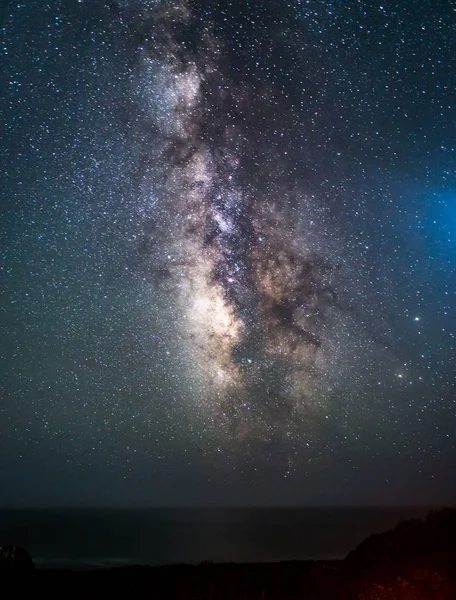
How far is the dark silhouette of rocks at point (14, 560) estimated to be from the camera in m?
11.0

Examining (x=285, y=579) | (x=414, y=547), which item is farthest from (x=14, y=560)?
(x=414, y=547)

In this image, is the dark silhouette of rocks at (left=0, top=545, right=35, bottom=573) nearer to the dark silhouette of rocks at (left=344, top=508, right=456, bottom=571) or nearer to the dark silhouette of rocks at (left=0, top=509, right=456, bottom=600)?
the dark silhouette of rocks at (left=0, top=509, right=456, bottom=600)

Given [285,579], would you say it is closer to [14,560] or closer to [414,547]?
[414,547]

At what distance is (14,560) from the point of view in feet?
37.1

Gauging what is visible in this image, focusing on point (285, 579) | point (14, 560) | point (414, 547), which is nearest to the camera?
point (285, 579)

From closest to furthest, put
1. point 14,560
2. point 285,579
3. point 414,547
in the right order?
point 285,579
point 14,560
point 414,547

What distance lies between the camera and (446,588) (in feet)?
29.6

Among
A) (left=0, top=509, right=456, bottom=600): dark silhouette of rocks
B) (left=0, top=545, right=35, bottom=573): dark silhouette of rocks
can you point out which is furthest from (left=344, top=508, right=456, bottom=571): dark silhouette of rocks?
(left=0, top=545, right=35, bottom=573): dark silhouette of rocks

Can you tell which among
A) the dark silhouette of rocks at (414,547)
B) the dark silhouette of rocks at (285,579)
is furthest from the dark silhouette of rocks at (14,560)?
the dark silhouette of rocks at (414,547)

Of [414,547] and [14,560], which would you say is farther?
[414,547]

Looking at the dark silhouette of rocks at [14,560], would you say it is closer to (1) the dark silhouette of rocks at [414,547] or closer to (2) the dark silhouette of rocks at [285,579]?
(2) the dark silhouette of rocks at [285,579]

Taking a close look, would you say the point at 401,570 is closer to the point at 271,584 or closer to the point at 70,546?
the point at 271,584

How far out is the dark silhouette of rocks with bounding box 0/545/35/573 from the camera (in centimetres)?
1104

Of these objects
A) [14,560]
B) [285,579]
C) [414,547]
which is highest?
[414,547]
